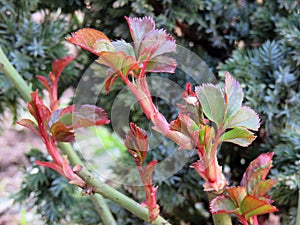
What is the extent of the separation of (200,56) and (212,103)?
57 centimetres

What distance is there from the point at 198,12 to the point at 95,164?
54 centimetres

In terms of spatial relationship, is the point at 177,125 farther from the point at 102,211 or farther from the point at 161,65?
the point at 102,211

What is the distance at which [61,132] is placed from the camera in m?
0.40

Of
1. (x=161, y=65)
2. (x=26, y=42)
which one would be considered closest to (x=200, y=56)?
(x=26, y=42)

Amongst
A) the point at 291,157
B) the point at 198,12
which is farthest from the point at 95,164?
the point at 198,12

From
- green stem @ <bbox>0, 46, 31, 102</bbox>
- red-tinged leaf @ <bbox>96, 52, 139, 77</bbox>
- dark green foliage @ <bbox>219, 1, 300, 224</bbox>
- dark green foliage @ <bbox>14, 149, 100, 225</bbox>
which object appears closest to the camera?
red-tinged leaf @ <bbox>96, 52, 139, 77</bbox>

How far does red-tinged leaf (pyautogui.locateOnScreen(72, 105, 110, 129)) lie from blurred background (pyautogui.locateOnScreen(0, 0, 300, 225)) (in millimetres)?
345

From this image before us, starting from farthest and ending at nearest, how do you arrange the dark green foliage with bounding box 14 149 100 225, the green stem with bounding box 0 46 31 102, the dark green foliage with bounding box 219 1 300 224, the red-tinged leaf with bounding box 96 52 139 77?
the dark green foliage with bounding box 14 149 100 225 < the dark green foliage with bounding box 219 1 300 224 < the green stem with bounding box 0 46 31 102 < the red-tinged leaf with bounding box 96 52 139 77

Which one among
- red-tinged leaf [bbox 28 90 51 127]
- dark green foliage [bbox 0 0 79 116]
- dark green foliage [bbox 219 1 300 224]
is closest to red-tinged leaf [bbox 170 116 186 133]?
red-tinged leaf [bbox 28 90 51 127]

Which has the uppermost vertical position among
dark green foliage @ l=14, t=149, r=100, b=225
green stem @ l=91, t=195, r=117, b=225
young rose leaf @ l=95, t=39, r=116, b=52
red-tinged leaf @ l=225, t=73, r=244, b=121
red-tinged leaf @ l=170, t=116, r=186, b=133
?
young rose leaf @ l=95, t=39, r=116, b=52

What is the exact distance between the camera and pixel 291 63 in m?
0.81

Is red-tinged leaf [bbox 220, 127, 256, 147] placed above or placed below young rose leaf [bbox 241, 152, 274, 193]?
above

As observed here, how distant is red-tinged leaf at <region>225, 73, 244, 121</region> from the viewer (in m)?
0.34

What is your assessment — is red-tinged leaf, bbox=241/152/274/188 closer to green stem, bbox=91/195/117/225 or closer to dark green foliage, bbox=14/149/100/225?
green stem, bbox=91/195/117/225
